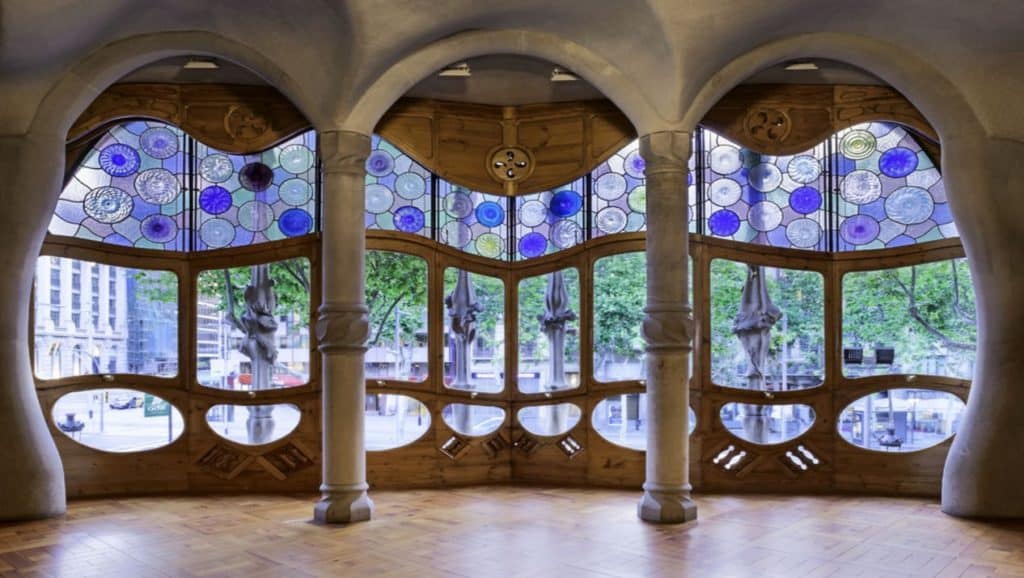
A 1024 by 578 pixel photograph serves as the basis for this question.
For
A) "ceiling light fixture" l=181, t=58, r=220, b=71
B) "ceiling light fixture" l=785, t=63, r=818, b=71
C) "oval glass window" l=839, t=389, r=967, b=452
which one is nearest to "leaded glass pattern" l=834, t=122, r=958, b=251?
"ceiling light fixture" l=785, t=63, r=818, b=71

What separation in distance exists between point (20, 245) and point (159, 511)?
2292 mm

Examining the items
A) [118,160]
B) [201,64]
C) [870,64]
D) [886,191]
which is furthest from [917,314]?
[118,160]

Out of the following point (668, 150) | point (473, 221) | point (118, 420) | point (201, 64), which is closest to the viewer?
point (668, 150)

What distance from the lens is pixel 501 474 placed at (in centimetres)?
742

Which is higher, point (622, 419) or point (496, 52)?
point (496, 52)

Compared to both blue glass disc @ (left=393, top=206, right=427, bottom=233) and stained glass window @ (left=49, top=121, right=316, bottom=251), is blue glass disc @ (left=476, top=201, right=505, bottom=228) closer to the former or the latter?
blue glass disc @ (left=393, top=206, right=427, bottom=233)

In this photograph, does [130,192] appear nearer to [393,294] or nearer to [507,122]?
[393,294]

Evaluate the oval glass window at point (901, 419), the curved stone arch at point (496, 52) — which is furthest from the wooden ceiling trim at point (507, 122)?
the oval glass window at point (901, 419)

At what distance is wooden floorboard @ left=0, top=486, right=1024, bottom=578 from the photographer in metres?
4.52

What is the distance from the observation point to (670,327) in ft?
19.3

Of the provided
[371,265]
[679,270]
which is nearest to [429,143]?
[371,265]

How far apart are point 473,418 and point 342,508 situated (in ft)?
6.21

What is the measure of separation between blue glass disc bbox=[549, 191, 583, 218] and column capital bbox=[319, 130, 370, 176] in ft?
7.18

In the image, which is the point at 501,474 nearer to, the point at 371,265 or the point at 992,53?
the point at 371,265
